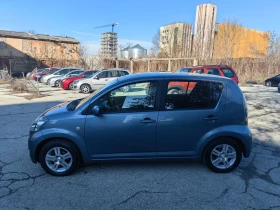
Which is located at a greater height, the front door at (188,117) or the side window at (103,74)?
the side window at (103,74)

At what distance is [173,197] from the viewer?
2.92m

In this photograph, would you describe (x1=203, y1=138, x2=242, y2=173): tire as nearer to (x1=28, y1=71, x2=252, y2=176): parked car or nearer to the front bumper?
(x1=28, y1=71, x2=252, y2=176): parked car

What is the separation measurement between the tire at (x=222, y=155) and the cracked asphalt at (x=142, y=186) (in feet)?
0.43

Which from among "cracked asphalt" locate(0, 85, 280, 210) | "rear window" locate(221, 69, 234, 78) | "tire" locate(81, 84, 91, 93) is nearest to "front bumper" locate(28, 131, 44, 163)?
"cracked asphalt" locate(0, 85, 280, 210)

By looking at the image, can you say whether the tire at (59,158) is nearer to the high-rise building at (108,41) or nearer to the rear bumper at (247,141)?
the rear bumper at (247,141)

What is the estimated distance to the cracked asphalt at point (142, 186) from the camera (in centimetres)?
279

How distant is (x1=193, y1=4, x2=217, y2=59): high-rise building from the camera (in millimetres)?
27486

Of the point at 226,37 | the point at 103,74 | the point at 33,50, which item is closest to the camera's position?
the point at 103,74

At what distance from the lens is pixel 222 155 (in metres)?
3.54

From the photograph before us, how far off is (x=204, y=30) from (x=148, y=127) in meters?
30.7

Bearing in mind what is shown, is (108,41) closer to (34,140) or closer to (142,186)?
(34,140)

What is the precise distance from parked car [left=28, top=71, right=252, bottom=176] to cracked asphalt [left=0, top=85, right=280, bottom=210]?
0.94 ft

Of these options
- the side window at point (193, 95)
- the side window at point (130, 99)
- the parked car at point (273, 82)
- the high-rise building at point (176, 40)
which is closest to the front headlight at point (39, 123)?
the side window at point (130, 99)

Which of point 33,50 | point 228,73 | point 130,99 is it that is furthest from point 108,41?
point 130,99
